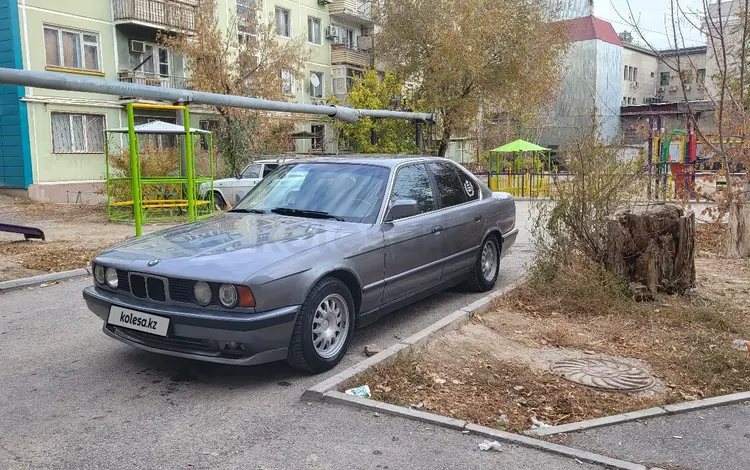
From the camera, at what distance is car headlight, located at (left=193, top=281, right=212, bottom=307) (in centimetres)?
434

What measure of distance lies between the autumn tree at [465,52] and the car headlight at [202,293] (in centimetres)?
2080

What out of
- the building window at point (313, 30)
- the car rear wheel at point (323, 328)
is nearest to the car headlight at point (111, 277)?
the car rear wheel at point (323, 328)

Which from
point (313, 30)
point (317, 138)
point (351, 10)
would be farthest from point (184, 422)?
point (351, 10)

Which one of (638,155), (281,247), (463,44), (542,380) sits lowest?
(542,380)

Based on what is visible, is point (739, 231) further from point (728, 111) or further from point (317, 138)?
point (317, 138)

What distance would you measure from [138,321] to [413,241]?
8.16 feet

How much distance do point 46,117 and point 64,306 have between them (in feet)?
61.4

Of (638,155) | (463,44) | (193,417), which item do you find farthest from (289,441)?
(463,44)

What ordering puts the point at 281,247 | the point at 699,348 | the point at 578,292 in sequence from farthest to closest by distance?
the point at 578,292 → the point at 699,348 → the point at 281,247

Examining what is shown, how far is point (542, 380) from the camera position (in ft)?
15.6

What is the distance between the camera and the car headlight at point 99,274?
16.2 ft

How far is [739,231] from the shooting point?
921cm

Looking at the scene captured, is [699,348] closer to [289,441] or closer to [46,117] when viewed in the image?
[289,441]

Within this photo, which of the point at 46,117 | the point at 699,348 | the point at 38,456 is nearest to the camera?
the point at 38,456
